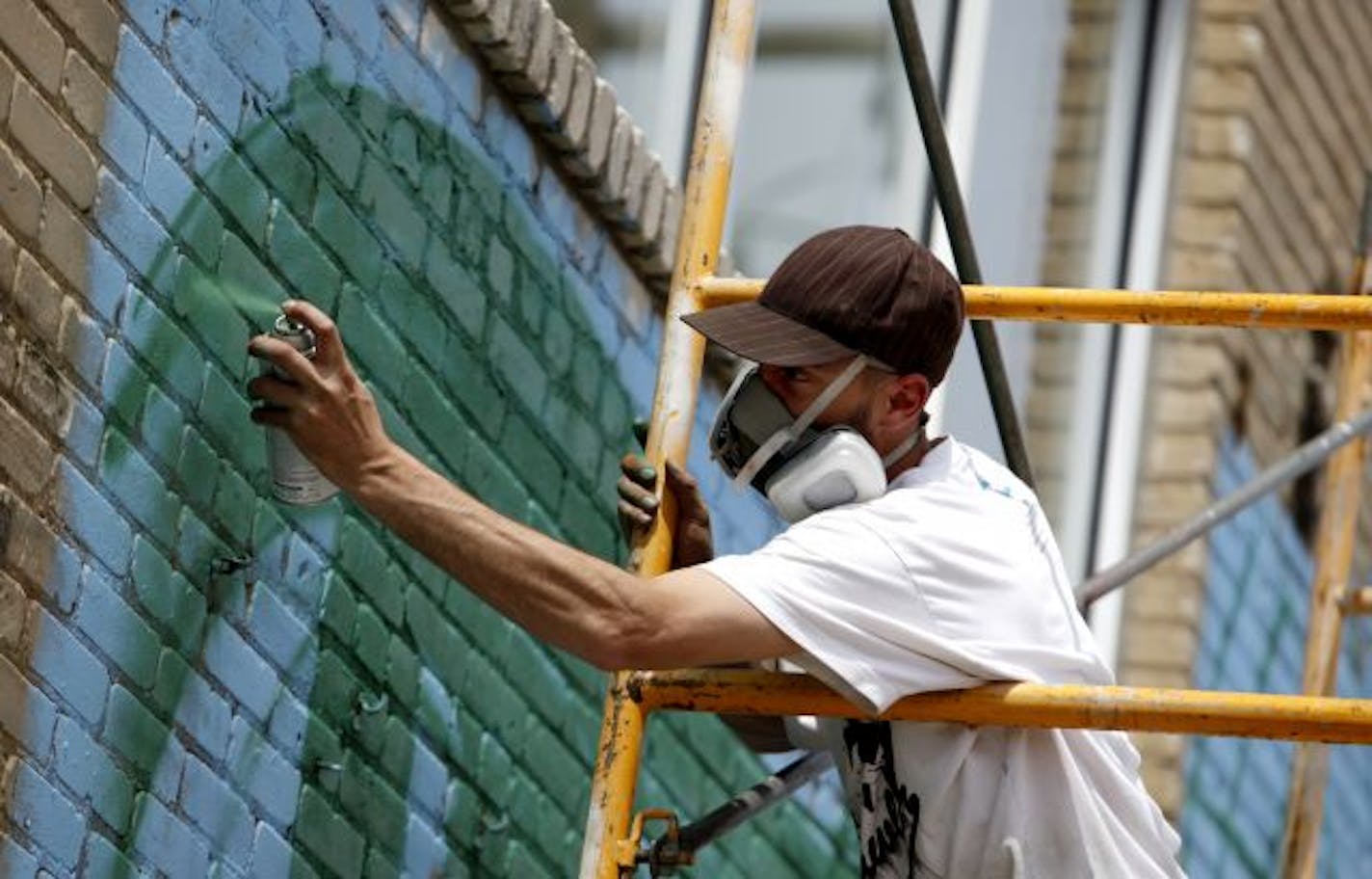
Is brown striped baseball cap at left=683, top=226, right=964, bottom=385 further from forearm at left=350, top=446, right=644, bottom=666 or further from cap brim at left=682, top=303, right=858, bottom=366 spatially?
forearm at left=350, top=446, right=644, bottom=666

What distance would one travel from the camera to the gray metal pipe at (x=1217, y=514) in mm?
6863

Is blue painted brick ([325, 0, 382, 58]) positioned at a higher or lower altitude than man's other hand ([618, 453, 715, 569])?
higher

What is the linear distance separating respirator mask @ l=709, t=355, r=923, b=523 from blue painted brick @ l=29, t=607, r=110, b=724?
92 cm

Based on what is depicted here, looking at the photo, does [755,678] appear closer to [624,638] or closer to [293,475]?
[624,638]

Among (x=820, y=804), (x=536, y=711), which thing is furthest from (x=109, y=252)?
(x=820, y=804)

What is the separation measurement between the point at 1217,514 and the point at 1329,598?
4.04 ft

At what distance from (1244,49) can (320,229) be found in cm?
460

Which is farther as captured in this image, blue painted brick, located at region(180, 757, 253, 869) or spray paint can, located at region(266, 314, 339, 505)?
blue painted brick, located at region(180, 757, 253, 869)

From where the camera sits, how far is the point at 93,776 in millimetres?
4840

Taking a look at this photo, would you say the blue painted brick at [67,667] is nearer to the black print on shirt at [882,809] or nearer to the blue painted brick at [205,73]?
the blue painted brick at [205,73]

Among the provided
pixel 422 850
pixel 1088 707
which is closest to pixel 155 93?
pixel 422 850

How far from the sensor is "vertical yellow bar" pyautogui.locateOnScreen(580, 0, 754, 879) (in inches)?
191

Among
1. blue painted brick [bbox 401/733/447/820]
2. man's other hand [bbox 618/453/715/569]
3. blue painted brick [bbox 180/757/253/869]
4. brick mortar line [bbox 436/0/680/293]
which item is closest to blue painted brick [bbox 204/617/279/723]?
blue painted brick [bbox 180/757/253/869]

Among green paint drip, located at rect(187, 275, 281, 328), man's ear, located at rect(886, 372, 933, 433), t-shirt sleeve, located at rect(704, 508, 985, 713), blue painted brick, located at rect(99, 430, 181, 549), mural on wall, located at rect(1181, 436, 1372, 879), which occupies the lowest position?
t-shirt sleeve, located at rect(704, 508, 985, 713)
